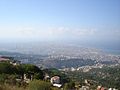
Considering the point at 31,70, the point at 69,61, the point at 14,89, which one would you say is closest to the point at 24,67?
the point at 31,70

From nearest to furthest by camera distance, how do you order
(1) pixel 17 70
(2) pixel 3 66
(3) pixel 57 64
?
(2) pixel 3 66, (1) pixel 17 70, (3) pixel 57 64

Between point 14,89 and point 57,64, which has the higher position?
point 14,89

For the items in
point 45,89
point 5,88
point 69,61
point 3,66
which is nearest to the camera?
point 5,88

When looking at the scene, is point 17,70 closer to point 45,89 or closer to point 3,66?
point 3,66

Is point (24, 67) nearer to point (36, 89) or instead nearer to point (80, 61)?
point (36, 89)

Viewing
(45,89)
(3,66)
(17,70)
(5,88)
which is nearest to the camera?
(5,88)

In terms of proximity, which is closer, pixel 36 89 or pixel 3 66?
pixel 36 89

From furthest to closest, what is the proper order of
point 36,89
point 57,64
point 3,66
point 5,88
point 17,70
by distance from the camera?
1. point 57,64
2. point 17,70
3. point 3,66
4. point 36,89
5. point 5,88

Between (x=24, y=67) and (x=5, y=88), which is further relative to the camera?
(x=24, y=67)
